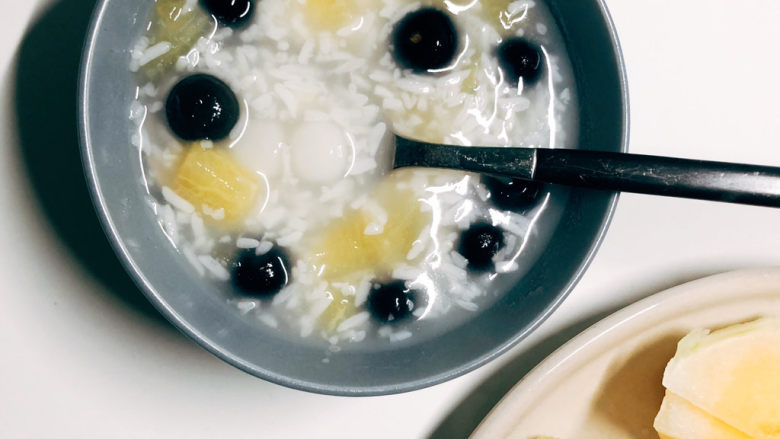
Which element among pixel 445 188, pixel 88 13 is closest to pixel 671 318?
pixel 445 188

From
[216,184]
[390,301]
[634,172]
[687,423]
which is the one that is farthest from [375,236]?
[687,423]

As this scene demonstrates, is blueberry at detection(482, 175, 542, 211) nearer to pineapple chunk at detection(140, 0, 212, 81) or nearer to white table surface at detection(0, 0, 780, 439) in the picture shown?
white table surface at detection(0, 0, 780, 439)

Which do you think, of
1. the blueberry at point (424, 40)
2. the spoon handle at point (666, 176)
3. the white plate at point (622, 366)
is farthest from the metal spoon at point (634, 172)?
the white plate at point (622, 366)

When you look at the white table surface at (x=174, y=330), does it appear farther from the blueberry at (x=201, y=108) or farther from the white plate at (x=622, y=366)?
the blueberry at (x=201, y=108)

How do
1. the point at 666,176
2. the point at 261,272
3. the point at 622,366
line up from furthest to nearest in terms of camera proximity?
the point at 622,366
the point at 261,272
the point at 666,176

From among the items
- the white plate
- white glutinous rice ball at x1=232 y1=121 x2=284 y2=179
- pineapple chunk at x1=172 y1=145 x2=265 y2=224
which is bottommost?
the white plate

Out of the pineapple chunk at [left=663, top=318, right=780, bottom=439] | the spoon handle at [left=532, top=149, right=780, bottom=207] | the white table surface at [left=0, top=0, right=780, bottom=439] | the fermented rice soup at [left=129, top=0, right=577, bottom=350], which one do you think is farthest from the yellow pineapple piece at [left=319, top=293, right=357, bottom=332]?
the pineapple chunk at [left=663, top=318, right=780, bottom=439]

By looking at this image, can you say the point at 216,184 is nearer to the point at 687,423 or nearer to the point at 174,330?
the point at 174,330
